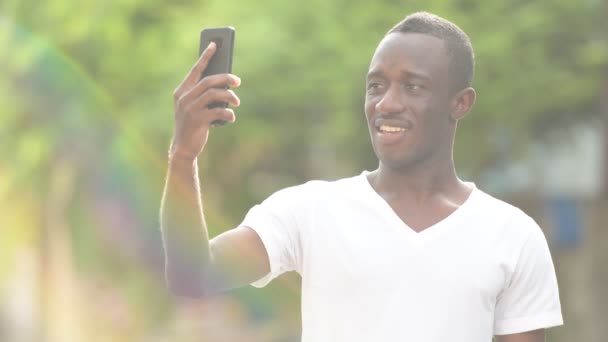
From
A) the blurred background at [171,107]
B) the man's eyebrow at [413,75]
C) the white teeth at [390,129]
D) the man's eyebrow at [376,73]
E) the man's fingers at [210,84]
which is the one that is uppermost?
the blurred background at [171,107]

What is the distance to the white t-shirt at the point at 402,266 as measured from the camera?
10.5 feet

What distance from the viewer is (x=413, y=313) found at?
3.19 m

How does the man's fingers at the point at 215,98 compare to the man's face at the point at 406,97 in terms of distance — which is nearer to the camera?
the man's fingers at the point at 215,98

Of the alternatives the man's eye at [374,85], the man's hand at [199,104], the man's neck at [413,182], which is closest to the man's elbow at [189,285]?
the man's hand at [199,104]

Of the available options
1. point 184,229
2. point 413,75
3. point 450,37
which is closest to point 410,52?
point 413,75

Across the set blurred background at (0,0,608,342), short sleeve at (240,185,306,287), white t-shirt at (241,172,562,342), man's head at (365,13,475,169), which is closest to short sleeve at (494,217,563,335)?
white t-shirt at (241,172,562,342)

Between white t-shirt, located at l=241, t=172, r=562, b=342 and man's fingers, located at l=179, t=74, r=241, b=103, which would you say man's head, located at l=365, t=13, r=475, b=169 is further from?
man's fingers, located at l=179, t=74, r=241, b=103

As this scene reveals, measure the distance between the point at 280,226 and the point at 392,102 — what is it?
0.44m

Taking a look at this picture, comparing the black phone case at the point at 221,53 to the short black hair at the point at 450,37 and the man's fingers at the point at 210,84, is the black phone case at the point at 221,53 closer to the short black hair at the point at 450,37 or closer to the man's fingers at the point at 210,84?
the man's fingers at the point at 210,84

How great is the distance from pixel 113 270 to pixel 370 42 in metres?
5.95

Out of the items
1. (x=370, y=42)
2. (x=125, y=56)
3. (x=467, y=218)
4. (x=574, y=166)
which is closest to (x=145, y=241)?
(x=125, y=56)

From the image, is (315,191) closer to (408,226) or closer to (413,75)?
(408,226)

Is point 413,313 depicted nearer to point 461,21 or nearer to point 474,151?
point 461,21

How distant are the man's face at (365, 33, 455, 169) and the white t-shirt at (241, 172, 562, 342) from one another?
15cm
